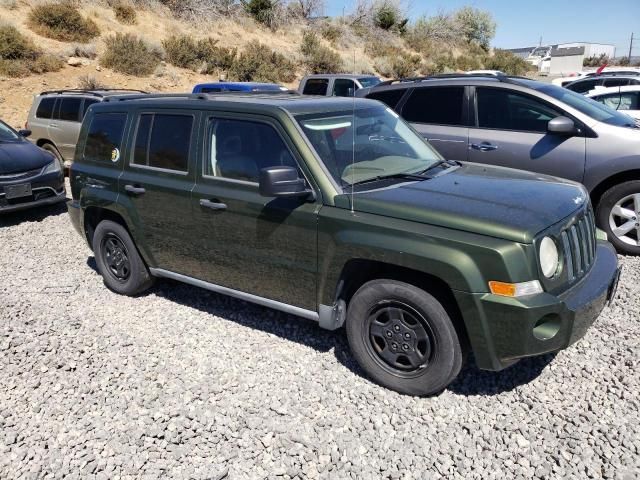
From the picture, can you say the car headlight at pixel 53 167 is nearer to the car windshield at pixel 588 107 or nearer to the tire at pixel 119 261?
the tire at pixel 119 261

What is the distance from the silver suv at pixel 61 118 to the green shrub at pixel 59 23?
12835 millimetres

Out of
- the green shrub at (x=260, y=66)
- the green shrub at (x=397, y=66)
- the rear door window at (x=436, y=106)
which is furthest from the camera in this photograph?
the green shrub at (x=397, y=66)

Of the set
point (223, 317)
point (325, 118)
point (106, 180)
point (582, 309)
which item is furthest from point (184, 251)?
point (582, 309)

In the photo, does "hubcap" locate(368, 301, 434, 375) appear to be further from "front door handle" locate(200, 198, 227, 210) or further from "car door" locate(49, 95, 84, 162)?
"car door" locate(49, 95, 84, 162)

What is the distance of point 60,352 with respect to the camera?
161 inches

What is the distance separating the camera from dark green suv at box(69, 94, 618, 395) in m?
3.03

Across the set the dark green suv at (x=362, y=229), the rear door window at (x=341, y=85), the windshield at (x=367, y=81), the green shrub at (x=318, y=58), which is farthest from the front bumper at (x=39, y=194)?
the green shrub at (x=318, y=58)

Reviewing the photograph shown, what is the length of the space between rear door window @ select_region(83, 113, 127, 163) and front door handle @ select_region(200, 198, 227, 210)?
1.24m

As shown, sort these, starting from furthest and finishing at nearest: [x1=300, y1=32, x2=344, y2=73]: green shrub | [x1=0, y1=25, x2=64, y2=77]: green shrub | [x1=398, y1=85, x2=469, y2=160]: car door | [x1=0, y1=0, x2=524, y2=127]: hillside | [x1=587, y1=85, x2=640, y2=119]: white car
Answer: [x1=300, y1=32, x2=344, y2=73]: green shrub → [x1=0, y1=0, x2=524, y2=127]: hillside → [x1=0, y1=25, x2=64, y2=77]: green shrub → [x1=587, y1=85, x2=640, y2=119]: white car → [x1=398, y1=85, x2=469, y2=160]: car door

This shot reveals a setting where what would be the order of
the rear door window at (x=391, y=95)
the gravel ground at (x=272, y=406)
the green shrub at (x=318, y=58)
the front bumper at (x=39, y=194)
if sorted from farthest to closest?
the green shrub at (x=318, y=58), the front bumper at (x=39, y=194), the rear door window at (x=391, y=95), the gravel ground at (x=272, y=406)

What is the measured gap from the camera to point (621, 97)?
10336 mm

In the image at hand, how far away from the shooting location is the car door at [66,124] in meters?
10.6

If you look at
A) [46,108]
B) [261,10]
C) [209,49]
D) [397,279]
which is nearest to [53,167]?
[46,108]

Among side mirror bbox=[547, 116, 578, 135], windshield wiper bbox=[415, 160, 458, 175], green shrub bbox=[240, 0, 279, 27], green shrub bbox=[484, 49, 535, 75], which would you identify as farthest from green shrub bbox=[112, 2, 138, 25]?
green shrub bbox=[484, 49, 535, 75]
